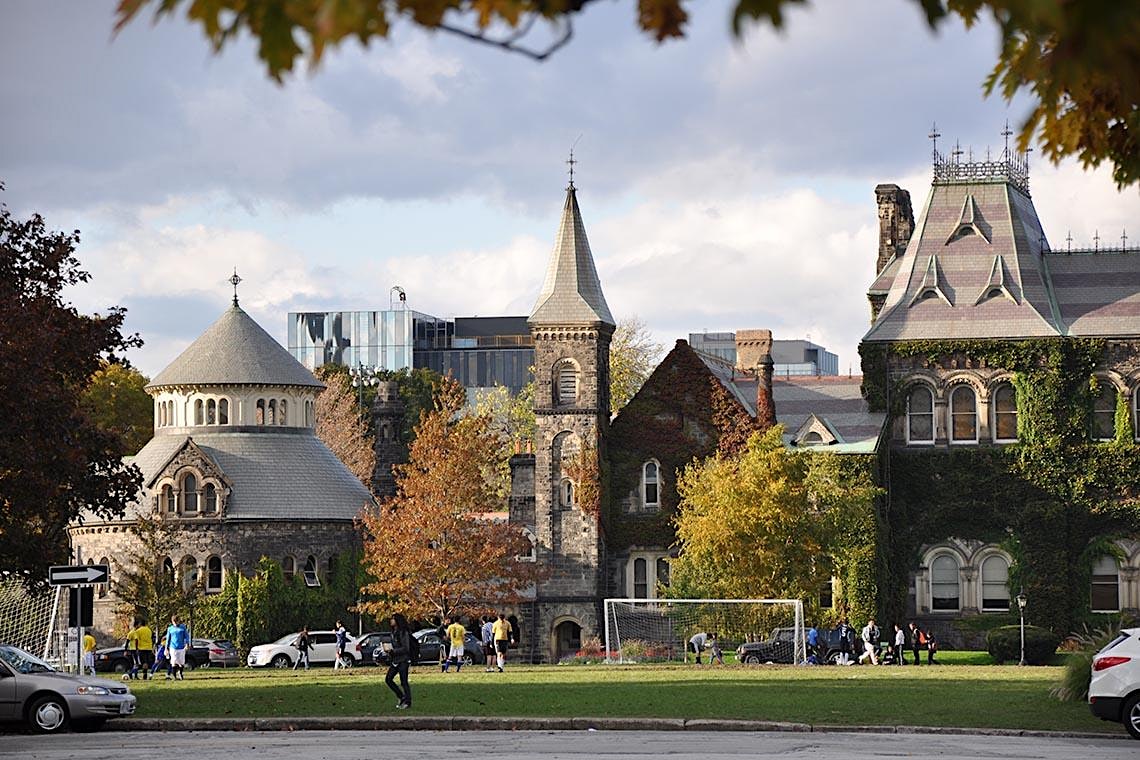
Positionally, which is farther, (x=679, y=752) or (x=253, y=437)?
(x=253, y=437)

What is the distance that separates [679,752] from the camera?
72.3ft

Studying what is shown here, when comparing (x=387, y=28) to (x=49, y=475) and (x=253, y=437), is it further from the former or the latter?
(x=253, y=437)

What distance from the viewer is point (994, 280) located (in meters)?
66.2

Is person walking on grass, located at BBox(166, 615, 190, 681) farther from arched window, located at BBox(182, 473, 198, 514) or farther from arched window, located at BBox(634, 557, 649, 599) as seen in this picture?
arched window, located at BBox(182, 473, 198, 514)

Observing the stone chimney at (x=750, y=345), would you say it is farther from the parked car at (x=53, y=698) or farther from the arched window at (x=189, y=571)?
the parked car at (x=53, y=698)

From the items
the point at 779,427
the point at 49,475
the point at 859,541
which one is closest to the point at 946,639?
the point at 859,541

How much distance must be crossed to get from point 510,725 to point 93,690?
20.8 ft

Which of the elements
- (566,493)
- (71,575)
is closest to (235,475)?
(566,493)

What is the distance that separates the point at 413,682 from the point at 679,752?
64.5 feet

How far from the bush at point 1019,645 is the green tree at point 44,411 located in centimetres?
2851

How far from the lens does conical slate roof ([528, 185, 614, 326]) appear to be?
2645 inches

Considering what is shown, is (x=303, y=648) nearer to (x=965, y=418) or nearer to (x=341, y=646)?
(x=341, y=646)

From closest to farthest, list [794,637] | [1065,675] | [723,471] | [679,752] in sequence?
[679,752]
[1065,675]
[794,637]
[723,471]

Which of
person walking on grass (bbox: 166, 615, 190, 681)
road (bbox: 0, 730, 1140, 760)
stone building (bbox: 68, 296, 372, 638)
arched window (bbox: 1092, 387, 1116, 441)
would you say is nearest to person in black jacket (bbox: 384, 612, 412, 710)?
road (bbox: 0, 730, 1140, 760)
